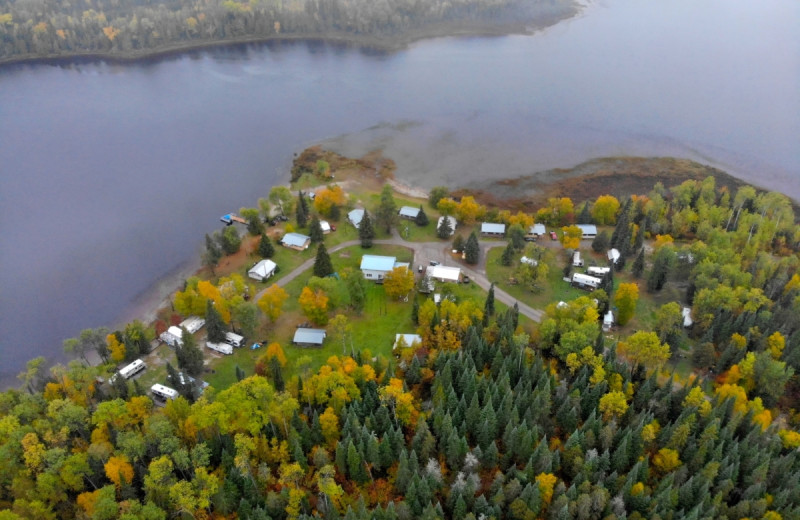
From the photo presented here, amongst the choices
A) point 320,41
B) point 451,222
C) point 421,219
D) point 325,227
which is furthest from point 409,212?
point 320,41

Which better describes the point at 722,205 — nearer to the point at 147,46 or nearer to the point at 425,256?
the point at 425,256

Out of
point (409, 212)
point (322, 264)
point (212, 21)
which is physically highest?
point (212, 21)

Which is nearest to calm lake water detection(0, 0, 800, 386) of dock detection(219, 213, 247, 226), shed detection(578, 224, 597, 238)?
dock detection(219, 213, 247, 226)

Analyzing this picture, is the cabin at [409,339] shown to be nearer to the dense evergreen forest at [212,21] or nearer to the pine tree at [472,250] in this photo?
the pine tree at [472,250]

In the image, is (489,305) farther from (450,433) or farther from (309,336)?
(450,433)

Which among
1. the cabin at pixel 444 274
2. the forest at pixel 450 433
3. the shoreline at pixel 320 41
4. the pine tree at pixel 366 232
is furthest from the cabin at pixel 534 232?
the shoreline at pixel 320 41

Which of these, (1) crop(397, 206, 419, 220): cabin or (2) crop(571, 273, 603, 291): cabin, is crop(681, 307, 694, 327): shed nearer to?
(2) crop(571, 273, 603, 291): cabin

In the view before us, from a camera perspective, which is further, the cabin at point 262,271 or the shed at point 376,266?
the cabin at point 262,271
